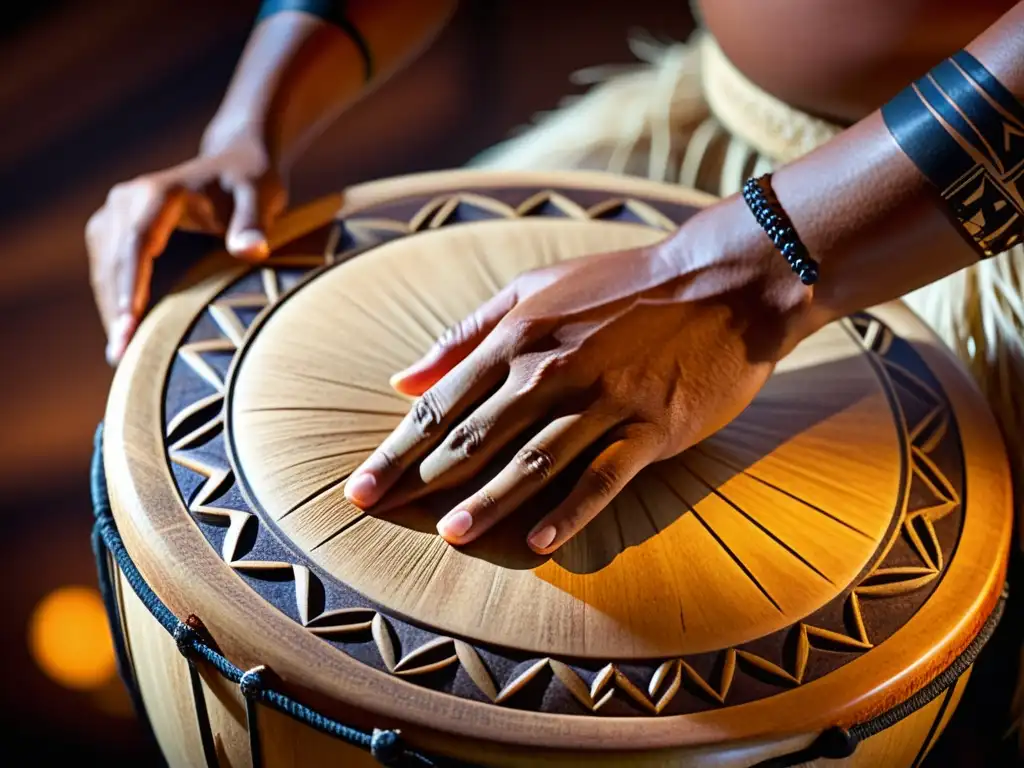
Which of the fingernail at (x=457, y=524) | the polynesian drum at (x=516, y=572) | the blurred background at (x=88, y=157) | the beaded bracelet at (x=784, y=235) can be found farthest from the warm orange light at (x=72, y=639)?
the beaded bracelet at (x=784, y=235)

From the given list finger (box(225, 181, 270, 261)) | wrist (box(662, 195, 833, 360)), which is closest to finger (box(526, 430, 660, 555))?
wrist (box(662, 195, 833, 360))

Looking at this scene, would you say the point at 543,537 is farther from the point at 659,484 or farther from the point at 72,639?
the point at 72,639

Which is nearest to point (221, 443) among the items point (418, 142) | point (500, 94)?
point (418, 142)

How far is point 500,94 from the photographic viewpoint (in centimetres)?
183

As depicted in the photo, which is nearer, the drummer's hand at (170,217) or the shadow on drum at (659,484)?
the shadow on drum at (659,484)

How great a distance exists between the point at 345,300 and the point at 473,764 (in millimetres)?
336

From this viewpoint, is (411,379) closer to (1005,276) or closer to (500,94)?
(1005,276)

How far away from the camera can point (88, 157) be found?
148 cm

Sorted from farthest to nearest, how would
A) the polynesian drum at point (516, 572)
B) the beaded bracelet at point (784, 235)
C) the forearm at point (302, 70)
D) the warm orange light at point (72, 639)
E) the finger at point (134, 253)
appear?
the warm orange light at point (72, 639) < the forearm at point (302, 70) < the finger at point (134, 253) < the beaded bracelet at point (784, 235) < the polynesian drum at point (516, 572)

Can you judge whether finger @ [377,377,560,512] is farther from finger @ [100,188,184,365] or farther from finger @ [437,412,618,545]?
finger @ [100,188,184,365]

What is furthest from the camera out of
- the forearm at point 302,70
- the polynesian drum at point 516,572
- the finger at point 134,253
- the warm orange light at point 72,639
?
the warm orange light at point 72,639

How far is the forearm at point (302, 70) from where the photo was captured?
0.85 m

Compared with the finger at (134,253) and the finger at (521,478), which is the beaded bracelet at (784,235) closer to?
the finger at (521,478)

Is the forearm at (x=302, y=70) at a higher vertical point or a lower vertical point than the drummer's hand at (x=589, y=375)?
higher
